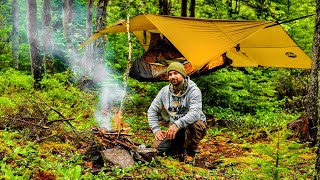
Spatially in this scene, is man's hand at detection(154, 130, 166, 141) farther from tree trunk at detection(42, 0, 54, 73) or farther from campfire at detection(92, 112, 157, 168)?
tree trunk at detection(42, 0, 54, 73)

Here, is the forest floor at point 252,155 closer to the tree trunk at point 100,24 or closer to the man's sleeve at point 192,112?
the man's sleeve at point 192,112

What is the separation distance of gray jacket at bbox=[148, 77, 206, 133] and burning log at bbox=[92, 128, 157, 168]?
430 millimetres

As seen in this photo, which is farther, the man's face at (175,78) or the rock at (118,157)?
the man's face at (175,78)

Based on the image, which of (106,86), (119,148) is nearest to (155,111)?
(119,148)

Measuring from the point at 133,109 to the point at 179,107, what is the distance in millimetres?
4433

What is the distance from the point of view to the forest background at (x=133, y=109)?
3.40 metres

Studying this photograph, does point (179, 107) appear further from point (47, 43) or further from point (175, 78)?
point (47, 43)

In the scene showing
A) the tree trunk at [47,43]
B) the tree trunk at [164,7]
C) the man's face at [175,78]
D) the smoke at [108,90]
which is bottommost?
the smoke at [108,90]

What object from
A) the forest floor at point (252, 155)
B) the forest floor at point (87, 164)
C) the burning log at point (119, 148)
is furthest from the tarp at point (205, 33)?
the burning log at point (119, 148)

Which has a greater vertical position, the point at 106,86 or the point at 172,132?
the point at 172,132

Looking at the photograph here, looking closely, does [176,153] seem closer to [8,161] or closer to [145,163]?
[145,163]

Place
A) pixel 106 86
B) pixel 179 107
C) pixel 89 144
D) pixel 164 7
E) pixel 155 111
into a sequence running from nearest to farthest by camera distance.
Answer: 1. pixel 89 144
2. pixel 179 107
3. pixel 155 111
4. pixel 106 86
5. pixel 164 7

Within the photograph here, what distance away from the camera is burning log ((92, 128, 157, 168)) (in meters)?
3.73

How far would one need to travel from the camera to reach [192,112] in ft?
14.2
